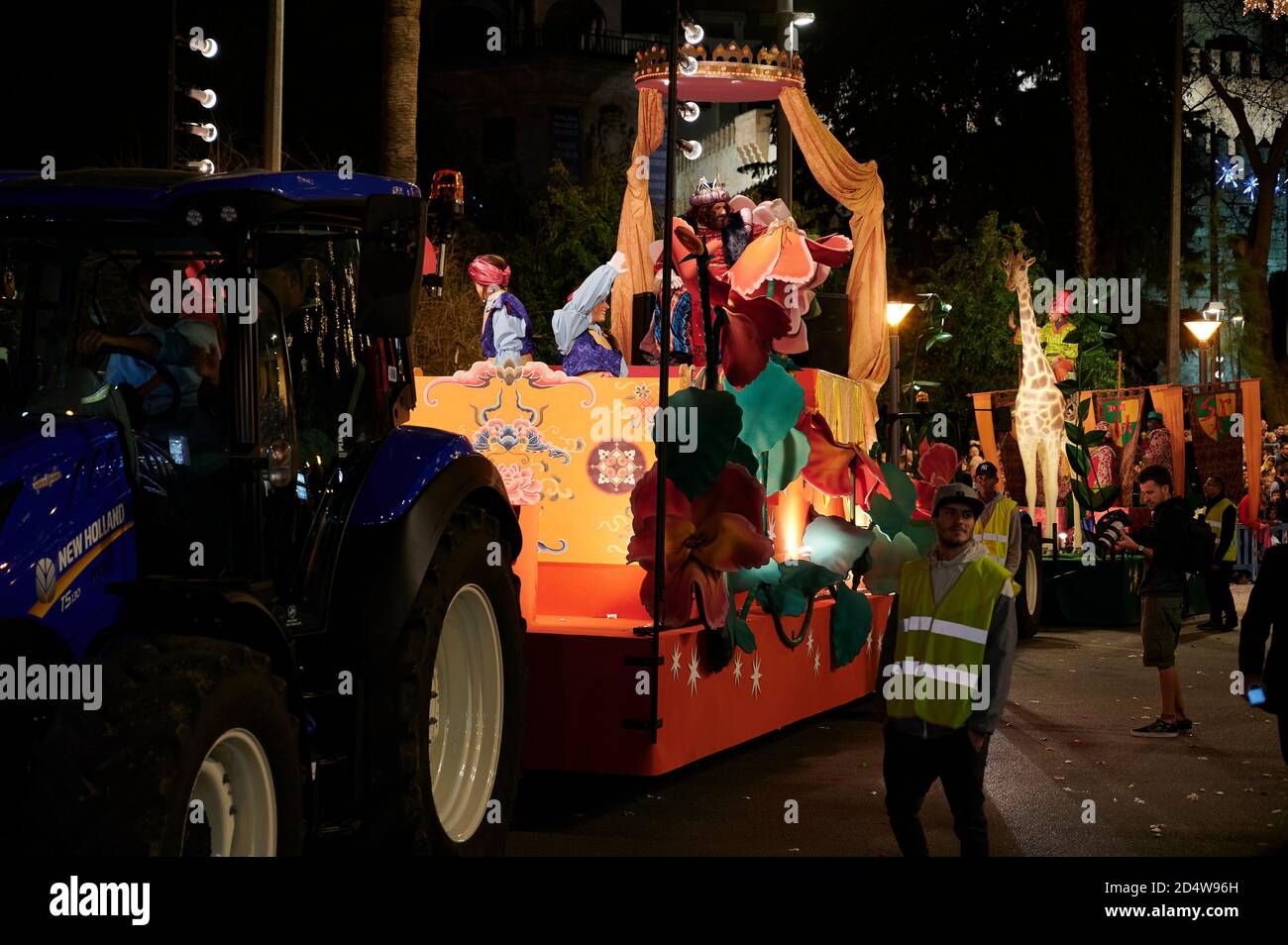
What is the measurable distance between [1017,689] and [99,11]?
50.9 ft

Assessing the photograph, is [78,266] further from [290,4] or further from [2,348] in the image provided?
[290,4]

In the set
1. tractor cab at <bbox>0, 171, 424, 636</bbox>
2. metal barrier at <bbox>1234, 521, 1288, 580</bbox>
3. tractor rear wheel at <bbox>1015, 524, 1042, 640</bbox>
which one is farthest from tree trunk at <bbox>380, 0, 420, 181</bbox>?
metal barrier at <bbox>1234, 521, 1288, 580</bbox>

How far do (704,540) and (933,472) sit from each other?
13.1 feet

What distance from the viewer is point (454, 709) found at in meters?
6.95

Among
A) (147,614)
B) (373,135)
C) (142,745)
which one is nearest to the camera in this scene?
(142,745)

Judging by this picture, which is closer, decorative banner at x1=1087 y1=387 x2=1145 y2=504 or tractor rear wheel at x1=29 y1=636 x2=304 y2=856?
tractor rear wheel at x1=29 y1=636 x2=304 y2=856

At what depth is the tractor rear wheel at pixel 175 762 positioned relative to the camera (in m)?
4.18

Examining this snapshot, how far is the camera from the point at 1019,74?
37062mm

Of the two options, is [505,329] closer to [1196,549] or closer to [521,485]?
[521,485]

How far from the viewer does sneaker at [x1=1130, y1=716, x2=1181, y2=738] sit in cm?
1160

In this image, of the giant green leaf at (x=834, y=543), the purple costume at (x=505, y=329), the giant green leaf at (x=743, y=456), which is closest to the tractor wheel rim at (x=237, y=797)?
the giant green leaf at (x=743, y=456)

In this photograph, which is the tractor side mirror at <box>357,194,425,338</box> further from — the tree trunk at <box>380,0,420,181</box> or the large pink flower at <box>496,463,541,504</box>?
the tree trunk at <box>380,0,420,181</box>

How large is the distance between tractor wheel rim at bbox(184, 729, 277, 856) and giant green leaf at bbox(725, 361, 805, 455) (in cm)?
549
